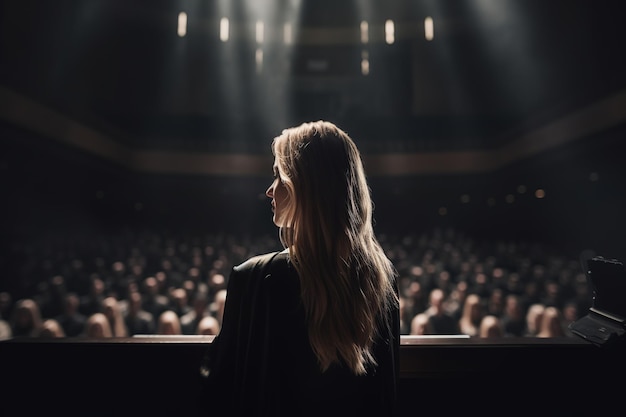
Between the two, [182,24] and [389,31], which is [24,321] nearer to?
[182,24]

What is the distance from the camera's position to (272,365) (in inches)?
42.7

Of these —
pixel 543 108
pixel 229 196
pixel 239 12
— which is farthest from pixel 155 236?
pixel 543 108

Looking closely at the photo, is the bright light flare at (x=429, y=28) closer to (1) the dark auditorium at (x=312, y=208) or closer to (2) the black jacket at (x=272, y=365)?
(1) the dark auditorium at (x=312, y=208)

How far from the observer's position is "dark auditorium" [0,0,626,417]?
1.13 m

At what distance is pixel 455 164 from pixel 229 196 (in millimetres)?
9539

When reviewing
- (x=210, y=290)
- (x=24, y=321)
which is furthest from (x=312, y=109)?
(x=24, y=321)

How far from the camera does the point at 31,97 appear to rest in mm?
9484

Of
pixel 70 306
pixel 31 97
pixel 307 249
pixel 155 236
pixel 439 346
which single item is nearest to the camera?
pixel 307 249

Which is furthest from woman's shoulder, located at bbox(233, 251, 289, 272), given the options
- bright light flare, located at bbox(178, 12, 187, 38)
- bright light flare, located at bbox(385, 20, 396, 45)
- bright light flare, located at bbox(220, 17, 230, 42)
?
bright light flare, located at bbox(385, 20, 396, 45)

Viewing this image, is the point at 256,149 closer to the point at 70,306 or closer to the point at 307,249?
the point at 70,306

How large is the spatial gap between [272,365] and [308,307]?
0.19m

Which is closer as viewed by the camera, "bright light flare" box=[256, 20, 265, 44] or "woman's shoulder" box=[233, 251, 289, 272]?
"woman's shoulder" box=[233, 251, 289, 272]

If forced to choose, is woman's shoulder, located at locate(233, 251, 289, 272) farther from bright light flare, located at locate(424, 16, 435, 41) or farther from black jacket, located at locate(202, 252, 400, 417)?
bright light flare, located at locate(424, 16, 435, 41)

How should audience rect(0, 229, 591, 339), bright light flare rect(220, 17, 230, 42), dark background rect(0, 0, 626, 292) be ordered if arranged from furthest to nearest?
bright light flare rect(220, 17, 230, 42), dark background rect(0, 0, 626, 292), audience rect(0, 229, 591, 339)
